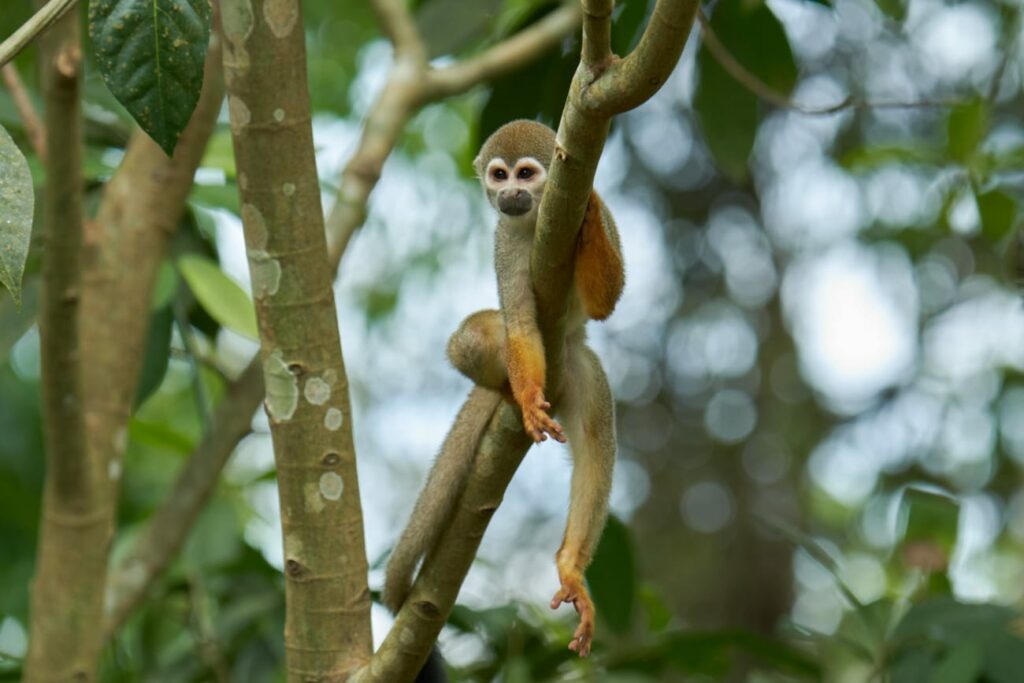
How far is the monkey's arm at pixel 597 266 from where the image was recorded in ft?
7.55

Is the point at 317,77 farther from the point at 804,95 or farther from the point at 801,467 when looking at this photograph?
the point at 801,467

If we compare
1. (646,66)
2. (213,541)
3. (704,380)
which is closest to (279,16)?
(646,66)

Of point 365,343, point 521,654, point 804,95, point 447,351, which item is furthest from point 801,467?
point 447,351

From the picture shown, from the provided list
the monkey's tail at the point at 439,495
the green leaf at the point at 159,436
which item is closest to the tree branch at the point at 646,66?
the monkey's tail at the point at 439,495

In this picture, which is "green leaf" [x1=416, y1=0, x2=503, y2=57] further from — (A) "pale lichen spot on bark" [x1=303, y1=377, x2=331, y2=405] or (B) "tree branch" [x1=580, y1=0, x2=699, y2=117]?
(B) "tree branch" [x1=580, y1=0, x2=699, y2=117]

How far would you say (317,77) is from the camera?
7098mm

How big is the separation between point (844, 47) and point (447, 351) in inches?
171

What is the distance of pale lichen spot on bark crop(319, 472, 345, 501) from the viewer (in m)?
2.42

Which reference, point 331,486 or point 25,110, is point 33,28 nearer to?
point 331,486

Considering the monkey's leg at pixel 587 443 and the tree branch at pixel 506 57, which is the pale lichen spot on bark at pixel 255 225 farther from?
the tree branch at pixel 506 57

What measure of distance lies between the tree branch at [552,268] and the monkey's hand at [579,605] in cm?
33

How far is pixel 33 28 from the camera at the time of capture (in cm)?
136

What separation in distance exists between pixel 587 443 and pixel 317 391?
2.47 ft

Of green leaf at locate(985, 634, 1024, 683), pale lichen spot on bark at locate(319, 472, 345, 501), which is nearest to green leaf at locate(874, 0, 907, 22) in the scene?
green leaf at locate(985, 634, 1024, 683)
